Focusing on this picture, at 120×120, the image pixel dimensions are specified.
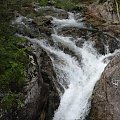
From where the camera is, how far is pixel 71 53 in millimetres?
11594

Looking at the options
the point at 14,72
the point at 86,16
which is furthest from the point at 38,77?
the point at 86,16

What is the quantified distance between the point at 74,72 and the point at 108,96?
2.16 m

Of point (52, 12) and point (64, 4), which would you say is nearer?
point (52, 12)

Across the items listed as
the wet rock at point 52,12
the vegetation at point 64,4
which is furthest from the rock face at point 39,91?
the vegetation at point 64,4

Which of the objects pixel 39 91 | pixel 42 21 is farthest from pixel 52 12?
pixel 39 91

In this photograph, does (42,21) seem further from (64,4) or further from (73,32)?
(64,4)

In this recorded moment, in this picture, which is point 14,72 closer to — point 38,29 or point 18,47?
point 18,47

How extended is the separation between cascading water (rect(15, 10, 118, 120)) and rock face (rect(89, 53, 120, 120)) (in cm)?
45

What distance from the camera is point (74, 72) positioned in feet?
35.3

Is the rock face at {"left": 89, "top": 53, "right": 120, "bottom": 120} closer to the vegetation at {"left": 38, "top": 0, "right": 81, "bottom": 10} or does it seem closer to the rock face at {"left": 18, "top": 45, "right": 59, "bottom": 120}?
the rock face at {"left": 18, "top": 45, "right": 59, "bottom": 120}

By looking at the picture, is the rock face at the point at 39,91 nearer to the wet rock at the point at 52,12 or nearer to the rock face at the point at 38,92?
the rock face at the point at 38,92

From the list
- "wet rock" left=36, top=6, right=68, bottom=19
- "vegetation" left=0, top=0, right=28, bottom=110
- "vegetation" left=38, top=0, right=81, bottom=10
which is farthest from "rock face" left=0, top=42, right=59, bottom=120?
"vegetation" left=38, top=0, right=81, bottom=10

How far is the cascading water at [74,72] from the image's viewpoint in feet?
31.1

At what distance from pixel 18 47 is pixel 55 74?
157 centimetres
